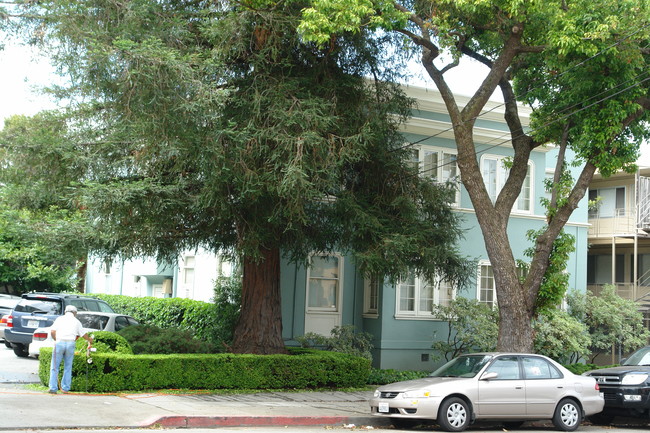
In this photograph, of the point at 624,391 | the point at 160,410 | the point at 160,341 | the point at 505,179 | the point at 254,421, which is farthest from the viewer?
the point at 505,179

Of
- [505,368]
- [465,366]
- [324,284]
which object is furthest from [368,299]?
[505,368]

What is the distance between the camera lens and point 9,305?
27.7 m

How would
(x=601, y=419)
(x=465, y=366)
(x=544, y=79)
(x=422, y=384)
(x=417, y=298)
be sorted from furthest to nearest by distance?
1. (x=417, y=298)
2. (x=544, y=79)
3. (x=601, y=419)
4. (x=465, y=366)
5. (x=422, y=384)

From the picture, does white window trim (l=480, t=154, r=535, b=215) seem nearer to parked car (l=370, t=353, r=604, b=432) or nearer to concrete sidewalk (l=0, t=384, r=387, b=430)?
parked car (l=370, t=353, r=604, b=432)

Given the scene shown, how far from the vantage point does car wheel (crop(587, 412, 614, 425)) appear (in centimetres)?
1642

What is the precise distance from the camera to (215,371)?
54.6ft

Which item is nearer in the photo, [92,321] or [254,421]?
[254,421]

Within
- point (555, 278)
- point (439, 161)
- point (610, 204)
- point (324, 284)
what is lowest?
point (324, 284)

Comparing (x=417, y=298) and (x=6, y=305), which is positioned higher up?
(x=417, y=298)

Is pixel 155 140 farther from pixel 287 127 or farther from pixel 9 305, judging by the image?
pixel 9 305

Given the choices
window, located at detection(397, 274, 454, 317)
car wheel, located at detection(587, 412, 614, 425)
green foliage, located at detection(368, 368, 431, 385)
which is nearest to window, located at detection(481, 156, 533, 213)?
window, located at detection(397, 274, 454, 317)

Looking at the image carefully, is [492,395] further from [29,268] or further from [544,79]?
[29,268]

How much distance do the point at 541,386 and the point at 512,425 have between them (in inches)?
60.1

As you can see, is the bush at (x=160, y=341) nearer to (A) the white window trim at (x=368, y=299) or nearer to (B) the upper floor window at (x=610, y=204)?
(A) the white window trim at (x=368, y=299)
